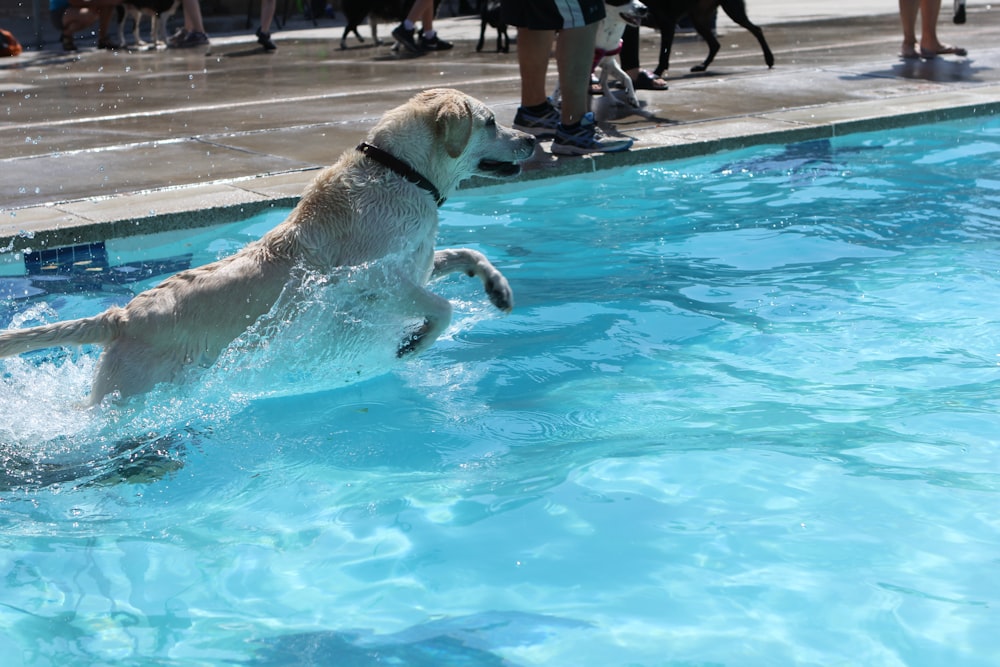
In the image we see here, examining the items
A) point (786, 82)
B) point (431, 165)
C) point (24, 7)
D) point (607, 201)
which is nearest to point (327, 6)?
point (24, 7)

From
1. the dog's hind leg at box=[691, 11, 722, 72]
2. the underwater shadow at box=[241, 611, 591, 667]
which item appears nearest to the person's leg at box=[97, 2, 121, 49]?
the dog's hind leg at box=[691, 11, 722, 72]

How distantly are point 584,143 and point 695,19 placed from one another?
18.8 feet

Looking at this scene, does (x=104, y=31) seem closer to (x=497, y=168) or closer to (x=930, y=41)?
(x=930, y=41)

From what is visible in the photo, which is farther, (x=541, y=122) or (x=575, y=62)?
(x=541, y=122)

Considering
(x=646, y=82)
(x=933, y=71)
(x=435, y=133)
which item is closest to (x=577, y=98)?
(x=646, y=82)

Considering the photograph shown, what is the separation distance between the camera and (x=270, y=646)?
3137mm

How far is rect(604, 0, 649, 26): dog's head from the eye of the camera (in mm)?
9648

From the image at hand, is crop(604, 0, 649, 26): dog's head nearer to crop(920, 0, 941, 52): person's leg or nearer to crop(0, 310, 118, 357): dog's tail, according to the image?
crop(920, 0, 941, 52): person's leg

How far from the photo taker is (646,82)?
1123cm

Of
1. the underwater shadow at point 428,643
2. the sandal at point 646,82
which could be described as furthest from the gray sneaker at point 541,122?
the underwater shadow at point 428,643

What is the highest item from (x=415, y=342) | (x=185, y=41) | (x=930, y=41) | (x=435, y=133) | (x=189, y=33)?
(x=189, y=33)

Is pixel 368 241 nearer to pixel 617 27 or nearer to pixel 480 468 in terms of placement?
pixel 480 468

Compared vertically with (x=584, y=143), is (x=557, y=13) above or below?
above

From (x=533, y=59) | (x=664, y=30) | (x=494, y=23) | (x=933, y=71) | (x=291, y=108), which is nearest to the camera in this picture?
(x=533, y=59)
